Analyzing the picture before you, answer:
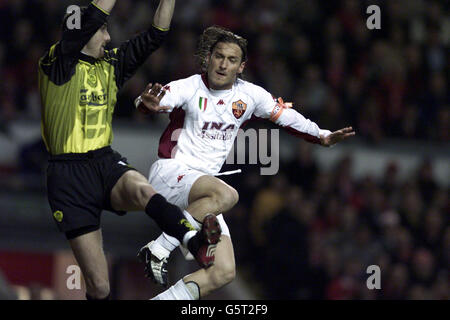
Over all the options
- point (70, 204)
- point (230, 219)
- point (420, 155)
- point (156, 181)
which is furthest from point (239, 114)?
point (420, 155)

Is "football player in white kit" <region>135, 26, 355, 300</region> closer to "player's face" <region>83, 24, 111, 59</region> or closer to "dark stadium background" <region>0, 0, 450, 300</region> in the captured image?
"player's face" <region>83, 24, 111, 59</region>

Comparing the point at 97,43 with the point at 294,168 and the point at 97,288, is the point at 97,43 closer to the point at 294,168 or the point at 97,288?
the point at 97,288

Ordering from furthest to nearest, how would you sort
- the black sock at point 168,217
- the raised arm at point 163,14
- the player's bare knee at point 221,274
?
the raised arm at point 163,14 < the player's bare knee at point 221,274 < the black sock at point 168,217

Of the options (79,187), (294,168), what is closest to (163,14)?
(79,187)

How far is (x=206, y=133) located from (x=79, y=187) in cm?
112

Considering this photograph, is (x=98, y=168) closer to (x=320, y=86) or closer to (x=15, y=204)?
(x=15, y=204)

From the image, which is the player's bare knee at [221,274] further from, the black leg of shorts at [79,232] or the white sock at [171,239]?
the black leg of shorts at [79,232]

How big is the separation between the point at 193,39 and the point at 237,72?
479cm

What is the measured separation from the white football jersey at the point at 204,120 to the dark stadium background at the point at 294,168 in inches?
132

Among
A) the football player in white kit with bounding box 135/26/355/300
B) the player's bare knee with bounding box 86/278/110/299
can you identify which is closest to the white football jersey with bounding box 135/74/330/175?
the football player in white kit with bounding box 135/26/355/300

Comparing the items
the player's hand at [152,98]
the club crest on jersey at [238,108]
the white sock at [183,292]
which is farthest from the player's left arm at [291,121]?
the white sock at [183,292]

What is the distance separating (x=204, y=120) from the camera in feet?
25.8

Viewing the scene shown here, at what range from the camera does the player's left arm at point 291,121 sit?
8109 mm

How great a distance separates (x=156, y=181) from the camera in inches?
313
